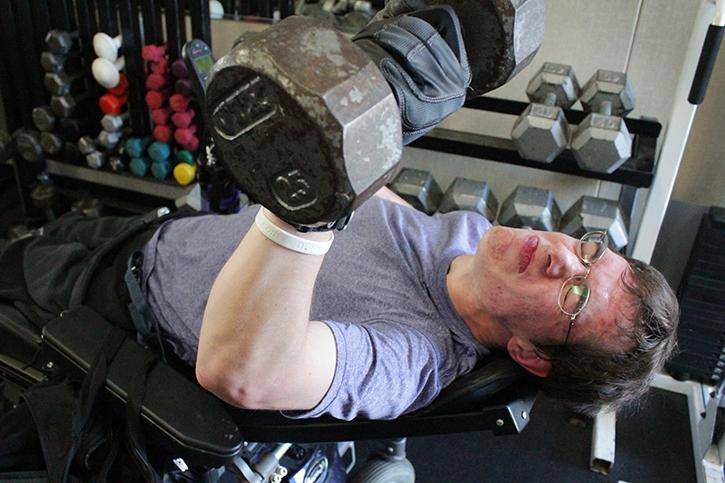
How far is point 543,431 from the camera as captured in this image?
6.44 feet

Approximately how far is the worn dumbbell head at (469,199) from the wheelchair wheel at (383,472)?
0.77 m

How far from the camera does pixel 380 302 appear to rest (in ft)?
3.82

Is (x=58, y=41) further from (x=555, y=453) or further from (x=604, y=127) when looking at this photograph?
(x=555, y=453)

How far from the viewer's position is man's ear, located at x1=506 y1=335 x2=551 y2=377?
1174mm

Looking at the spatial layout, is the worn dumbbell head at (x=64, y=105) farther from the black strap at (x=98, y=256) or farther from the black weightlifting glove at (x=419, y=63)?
the black weightlifting glove at (x=419, y=63)

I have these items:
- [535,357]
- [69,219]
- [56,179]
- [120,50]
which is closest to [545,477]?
[535,357]

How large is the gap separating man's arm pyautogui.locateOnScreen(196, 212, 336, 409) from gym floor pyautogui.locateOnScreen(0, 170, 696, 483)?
1.04 m

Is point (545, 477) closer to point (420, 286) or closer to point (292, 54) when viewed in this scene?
point (420, 286)

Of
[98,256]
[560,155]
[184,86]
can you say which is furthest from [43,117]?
[560,155]

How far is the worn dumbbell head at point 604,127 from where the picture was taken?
1.71m

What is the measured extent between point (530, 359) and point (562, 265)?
18 cm

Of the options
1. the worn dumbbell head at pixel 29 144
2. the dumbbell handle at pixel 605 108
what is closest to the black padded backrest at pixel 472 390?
the dumbbell handle at pixel 605 108

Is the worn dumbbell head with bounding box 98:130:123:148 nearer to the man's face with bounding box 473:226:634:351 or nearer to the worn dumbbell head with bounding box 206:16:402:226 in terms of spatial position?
the man's face with bounding box 473:226:634:351

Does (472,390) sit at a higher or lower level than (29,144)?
higher
